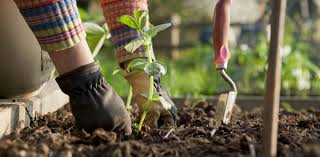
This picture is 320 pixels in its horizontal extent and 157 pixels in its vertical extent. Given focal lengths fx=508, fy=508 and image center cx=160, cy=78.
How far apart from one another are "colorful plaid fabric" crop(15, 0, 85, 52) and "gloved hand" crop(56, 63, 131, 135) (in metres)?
0.08

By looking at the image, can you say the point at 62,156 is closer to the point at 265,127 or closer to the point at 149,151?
the point at 149,151

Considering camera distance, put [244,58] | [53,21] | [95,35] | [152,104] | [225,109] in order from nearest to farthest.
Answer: [53,21]
[152,104]
[225,109]
[95,35]
[244,58]

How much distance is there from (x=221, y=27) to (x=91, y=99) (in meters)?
0.54

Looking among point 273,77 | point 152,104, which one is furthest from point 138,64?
point 273,77

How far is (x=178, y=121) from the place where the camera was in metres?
1.73

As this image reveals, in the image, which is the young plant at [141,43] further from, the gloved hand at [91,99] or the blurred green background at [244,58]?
the blurred green background at [244,58]

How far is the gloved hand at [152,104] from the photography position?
157cm

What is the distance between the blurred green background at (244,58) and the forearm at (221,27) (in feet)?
1.65

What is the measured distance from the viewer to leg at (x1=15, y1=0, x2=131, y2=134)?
1268 millimetres

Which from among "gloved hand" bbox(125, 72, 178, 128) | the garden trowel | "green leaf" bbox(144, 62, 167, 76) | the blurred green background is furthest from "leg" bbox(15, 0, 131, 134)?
the blurred green background

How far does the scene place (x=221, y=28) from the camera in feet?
5.34

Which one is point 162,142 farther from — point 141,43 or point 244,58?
point 244,58

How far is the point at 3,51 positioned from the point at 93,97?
18.6 inches

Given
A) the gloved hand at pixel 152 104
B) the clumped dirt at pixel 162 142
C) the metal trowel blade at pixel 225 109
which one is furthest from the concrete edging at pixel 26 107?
the metal trowel blade at pixel 225 109
